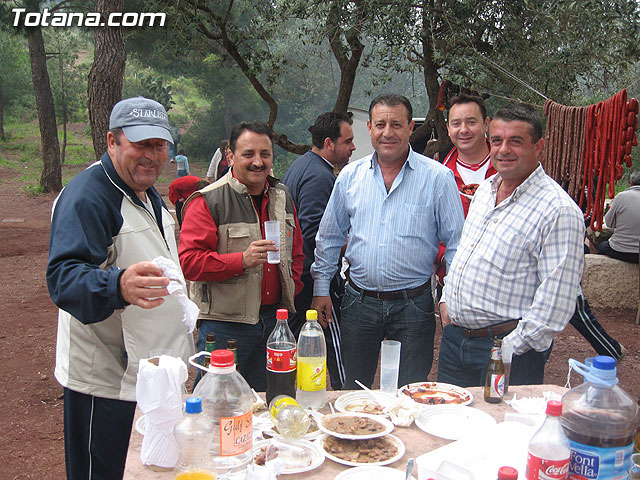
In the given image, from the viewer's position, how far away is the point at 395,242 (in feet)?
11.6

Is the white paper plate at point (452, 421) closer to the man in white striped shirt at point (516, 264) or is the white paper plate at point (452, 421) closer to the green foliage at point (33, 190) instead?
the man in white striped shirt at point (516, 264)

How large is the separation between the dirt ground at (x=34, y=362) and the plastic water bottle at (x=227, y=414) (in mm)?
2520

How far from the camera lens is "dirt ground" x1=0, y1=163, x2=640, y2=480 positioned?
13.5 feet

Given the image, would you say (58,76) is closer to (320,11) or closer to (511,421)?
(320,11)

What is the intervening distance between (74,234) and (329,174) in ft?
8.28

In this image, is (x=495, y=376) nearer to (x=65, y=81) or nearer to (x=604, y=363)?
(x=604, y=363)

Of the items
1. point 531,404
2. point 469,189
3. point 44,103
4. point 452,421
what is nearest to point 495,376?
point 531,404

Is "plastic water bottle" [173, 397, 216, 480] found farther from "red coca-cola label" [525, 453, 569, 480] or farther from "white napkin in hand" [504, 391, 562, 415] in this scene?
"white napkin in hand" [504, 391, 562, 415]

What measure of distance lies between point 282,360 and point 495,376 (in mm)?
947

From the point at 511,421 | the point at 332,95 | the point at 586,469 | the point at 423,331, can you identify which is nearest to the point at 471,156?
the point at 423,331

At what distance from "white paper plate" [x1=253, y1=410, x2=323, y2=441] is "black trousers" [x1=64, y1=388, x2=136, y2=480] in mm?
663

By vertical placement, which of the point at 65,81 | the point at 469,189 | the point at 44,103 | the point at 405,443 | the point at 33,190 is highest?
the point at 65,81

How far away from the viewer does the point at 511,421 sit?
7.45 ft

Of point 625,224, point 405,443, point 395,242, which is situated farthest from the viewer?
point 625,224
